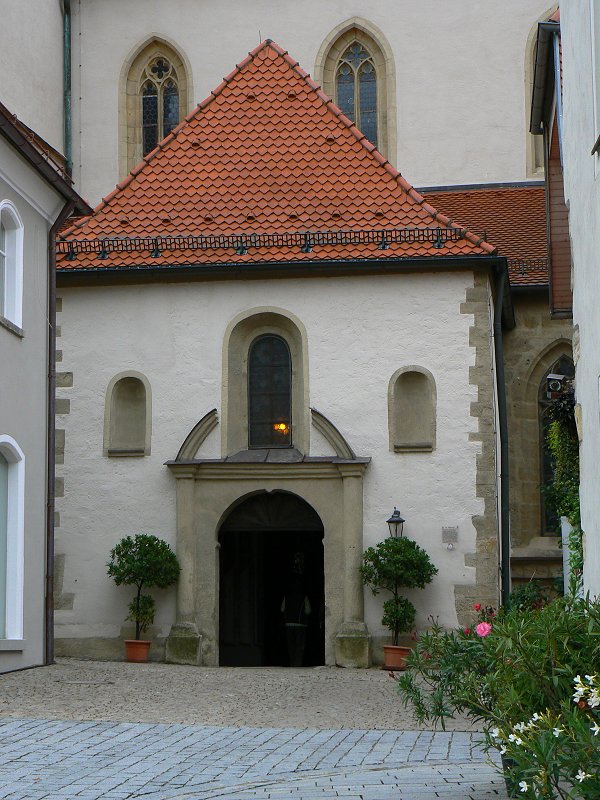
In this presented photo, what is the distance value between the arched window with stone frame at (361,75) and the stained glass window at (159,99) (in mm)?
2723

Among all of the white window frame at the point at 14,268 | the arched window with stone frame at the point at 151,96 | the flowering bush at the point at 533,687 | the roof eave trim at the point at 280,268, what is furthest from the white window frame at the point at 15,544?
the arched window with stone frame at the point at 151,96

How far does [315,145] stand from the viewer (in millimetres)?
20578

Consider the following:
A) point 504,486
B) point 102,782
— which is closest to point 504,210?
point 504,486

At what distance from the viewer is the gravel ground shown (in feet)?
40.5

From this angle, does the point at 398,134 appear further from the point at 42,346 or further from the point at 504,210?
the point at 42,346

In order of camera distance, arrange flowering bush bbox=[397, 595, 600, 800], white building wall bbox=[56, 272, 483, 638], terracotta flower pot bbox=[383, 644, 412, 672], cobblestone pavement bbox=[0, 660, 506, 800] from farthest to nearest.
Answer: white building wall bbox=[56, 272, 483, 638]
terracotta flower pot bbox=[383, 644, 412, 672]
cobblestone pavement bbox=[0, 660, 506, 800]
flowering bush bbox=[397, 595, 600, 800]

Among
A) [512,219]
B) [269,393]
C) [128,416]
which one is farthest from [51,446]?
[512,219]

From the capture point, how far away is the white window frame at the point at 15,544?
15.7 meters

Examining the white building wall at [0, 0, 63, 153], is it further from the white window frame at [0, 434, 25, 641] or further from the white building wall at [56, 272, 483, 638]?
the white window frame at [0, 434, 25, 641]

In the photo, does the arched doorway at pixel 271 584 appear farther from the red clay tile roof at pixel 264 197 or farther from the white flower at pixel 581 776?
the white flower at pixel 581 776

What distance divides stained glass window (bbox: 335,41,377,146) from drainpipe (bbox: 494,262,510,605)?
6.31 meters

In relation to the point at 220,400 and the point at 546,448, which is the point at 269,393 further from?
the point at 546,448

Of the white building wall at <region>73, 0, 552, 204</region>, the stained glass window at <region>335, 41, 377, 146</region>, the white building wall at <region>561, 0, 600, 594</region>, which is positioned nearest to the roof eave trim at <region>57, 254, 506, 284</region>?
the white building wall at <region>73, 0, 552, 204</region>

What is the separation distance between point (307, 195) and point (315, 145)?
3.29 feet
